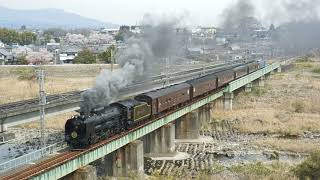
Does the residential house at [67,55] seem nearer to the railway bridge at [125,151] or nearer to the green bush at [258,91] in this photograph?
the green bush at [258,91]

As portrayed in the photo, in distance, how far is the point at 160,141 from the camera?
48.5 metres

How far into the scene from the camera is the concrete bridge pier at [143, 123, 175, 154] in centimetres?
4831

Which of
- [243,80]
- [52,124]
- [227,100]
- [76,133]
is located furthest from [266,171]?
[243,80]

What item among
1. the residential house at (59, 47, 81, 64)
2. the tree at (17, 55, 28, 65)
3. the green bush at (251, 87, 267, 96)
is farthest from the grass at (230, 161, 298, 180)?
the residential house at (59, 47, 81, 64)

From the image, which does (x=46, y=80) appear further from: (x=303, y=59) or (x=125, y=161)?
(x=303, y=59)

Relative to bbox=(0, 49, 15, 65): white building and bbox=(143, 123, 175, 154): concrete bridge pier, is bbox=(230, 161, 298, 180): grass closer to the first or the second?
bbox=(143, 123, 175, 154): concrete bridge pier

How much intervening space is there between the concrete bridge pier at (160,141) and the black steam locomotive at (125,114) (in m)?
2.06

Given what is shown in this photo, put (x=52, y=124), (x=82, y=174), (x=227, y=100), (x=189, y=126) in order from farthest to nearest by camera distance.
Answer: (x=227, y=100)
(x=52, y=124)
(x=189, y=126)
(x=82, y=174)

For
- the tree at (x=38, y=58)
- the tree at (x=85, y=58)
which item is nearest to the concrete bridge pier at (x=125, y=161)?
the tree at (x=38, y=58)

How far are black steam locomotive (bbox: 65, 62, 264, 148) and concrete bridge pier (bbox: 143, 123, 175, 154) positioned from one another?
6.75 feet

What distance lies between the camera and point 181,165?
148 feet

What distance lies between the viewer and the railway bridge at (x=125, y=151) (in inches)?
1136

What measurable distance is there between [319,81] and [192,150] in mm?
68860

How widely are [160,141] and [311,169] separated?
17.9 metres
